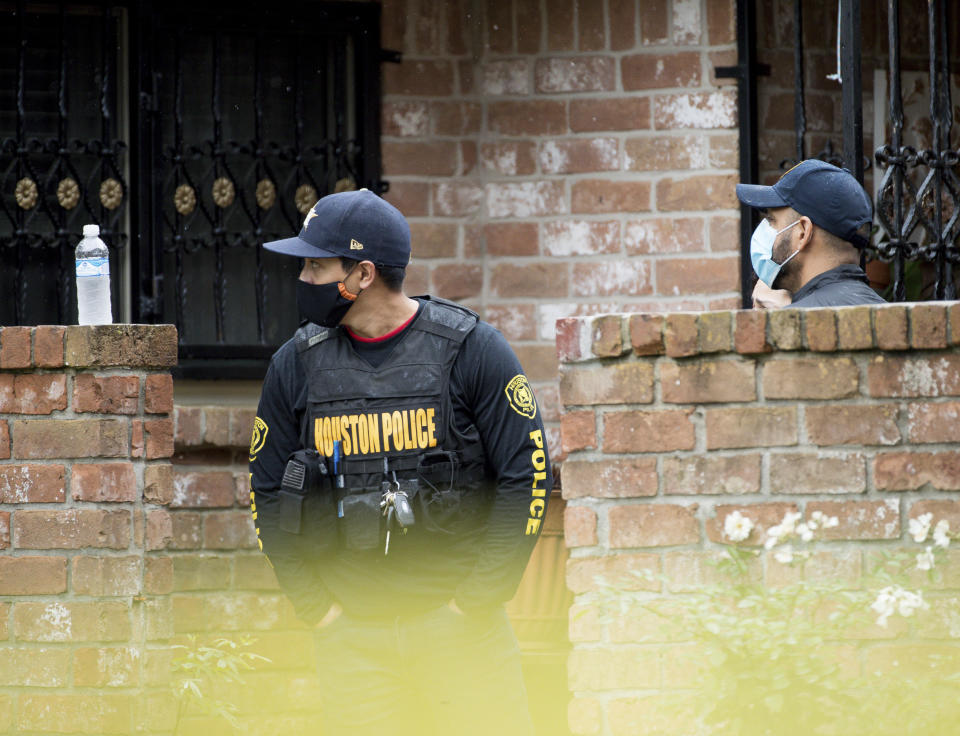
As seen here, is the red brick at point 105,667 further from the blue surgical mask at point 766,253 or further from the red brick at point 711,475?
the blue surgical mask at point 766,253

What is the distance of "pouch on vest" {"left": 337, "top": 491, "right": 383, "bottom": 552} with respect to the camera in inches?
114

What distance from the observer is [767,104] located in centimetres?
465

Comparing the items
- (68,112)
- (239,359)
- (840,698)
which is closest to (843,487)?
(840,698)

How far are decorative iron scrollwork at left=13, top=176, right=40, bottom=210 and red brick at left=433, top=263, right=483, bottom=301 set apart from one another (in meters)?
1.46

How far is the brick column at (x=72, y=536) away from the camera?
336 cm

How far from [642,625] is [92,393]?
1.61 meters

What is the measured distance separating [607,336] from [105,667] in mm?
1655

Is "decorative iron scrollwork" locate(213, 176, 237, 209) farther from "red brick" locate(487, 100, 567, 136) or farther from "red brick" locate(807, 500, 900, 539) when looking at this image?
"red brick" locate(807, 500, 900, 539)

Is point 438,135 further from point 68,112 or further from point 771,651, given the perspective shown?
point 771,651

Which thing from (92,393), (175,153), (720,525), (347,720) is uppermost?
(175,153)

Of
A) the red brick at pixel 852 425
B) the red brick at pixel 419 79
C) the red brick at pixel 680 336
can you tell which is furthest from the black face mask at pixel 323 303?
the red brick at pixel 419 79

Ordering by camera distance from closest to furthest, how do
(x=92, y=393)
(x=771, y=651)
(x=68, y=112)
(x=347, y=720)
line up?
(x=771, y=651)
(x=347, y=720)
(x=92, y=393)
(x=68, y=112)

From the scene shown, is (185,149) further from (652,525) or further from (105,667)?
(652,525)

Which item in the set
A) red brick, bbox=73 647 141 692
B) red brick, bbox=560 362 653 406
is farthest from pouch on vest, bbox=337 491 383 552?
red brick, bbox=73 647 141 692
